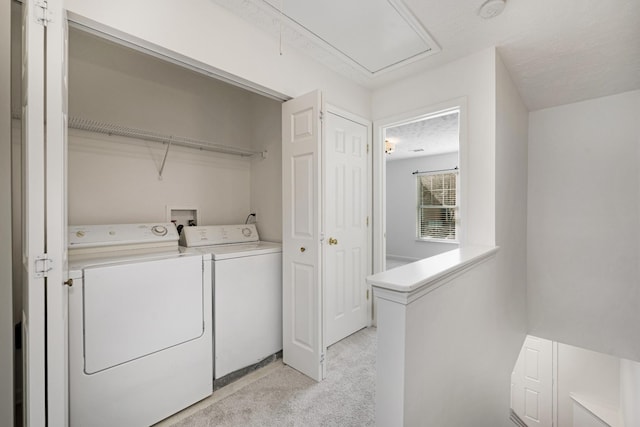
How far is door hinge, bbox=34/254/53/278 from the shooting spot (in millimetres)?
993

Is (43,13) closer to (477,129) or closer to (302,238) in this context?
(302,238)

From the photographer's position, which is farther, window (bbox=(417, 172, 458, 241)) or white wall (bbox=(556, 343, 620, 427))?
window (bbox=(417, 172, 458, 241))

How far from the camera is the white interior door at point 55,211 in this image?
3.26 ft

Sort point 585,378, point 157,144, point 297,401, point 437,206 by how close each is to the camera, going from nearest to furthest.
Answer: point 297,401 < point 157,144 < point 585,378 < point 437,206

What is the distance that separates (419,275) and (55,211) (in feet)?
4.76

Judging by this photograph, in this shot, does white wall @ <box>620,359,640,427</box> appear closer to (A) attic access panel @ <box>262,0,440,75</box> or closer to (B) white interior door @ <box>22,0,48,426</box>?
(A) attic access panel @ <box>262,0,440,75</box>

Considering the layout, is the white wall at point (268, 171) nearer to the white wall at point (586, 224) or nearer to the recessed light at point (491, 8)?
the recessed light at point (491, 8)

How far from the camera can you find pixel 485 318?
5.92 ft

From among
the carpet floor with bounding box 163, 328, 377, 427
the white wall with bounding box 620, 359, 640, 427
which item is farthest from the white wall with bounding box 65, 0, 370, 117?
the white wall with bounding box 620, 359, 640, 427

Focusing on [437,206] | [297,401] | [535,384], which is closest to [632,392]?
[535,384]

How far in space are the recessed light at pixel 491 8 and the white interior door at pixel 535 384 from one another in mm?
4663

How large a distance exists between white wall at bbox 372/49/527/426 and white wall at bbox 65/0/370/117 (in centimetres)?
107

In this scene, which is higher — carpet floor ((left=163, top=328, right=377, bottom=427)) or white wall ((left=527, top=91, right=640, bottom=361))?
white wall ((left=527, top=91, right=640, bottom=361))

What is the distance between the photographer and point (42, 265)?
3.29ft
